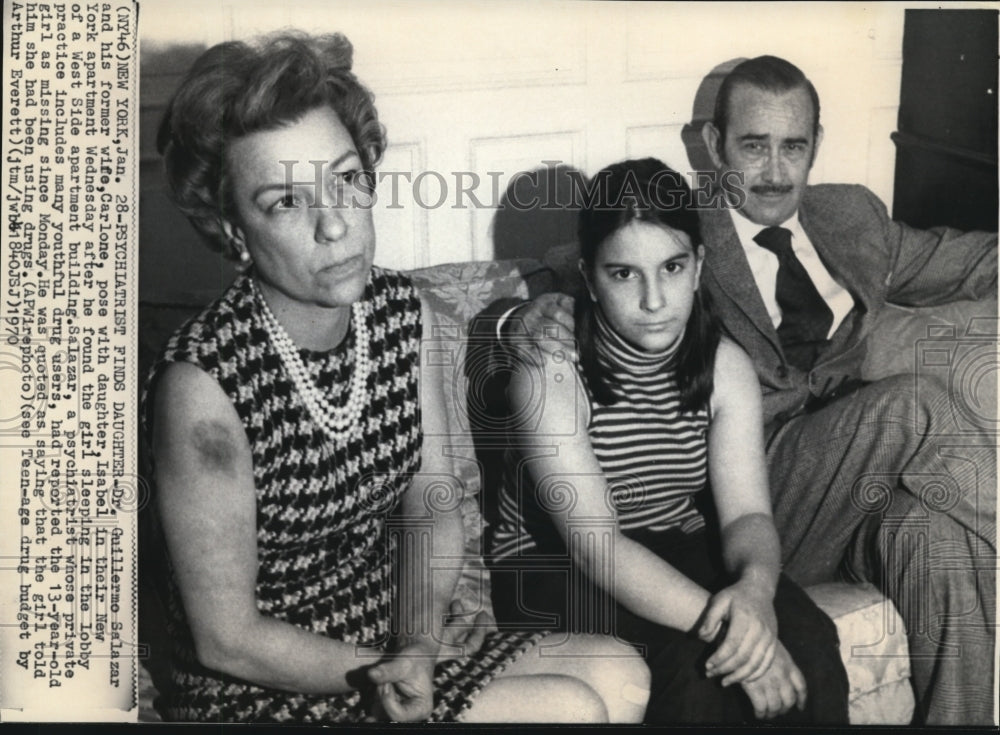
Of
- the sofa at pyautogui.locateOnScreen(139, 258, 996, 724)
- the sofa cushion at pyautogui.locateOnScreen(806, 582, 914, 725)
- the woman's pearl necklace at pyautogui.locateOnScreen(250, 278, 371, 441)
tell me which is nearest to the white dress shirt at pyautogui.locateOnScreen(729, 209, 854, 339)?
the sofa at pyautogui.locateOnScreen(139, 258, 996, 724)

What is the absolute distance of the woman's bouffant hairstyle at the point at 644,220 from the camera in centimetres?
214

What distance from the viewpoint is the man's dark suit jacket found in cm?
221

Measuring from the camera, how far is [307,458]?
79.7 inches

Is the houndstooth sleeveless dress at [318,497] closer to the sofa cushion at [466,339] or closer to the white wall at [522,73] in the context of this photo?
the sofa cushion at [466,339]

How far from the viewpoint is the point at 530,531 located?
86.0 inches

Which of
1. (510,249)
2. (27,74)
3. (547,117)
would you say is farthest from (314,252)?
(27,74)

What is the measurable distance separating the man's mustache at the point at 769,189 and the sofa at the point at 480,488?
38 cm

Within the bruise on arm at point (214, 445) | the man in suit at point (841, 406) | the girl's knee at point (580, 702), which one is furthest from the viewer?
the man in suit at point (841, 406)

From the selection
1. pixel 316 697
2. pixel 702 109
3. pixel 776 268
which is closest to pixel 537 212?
pixel 702 109

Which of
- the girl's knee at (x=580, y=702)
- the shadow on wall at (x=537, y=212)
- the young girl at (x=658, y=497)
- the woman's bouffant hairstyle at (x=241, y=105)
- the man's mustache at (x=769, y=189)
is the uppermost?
the woman's bouffant hairstyle at (x=241, y=105)

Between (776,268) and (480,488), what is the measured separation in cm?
70

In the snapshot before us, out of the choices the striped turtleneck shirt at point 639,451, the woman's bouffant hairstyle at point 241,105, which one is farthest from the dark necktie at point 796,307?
the woman's bouffant hairstyle at point 241,105

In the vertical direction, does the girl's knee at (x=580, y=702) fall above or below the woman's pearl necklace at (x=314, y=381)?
below

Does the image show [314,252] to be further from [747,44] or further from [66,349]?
[747,44]
